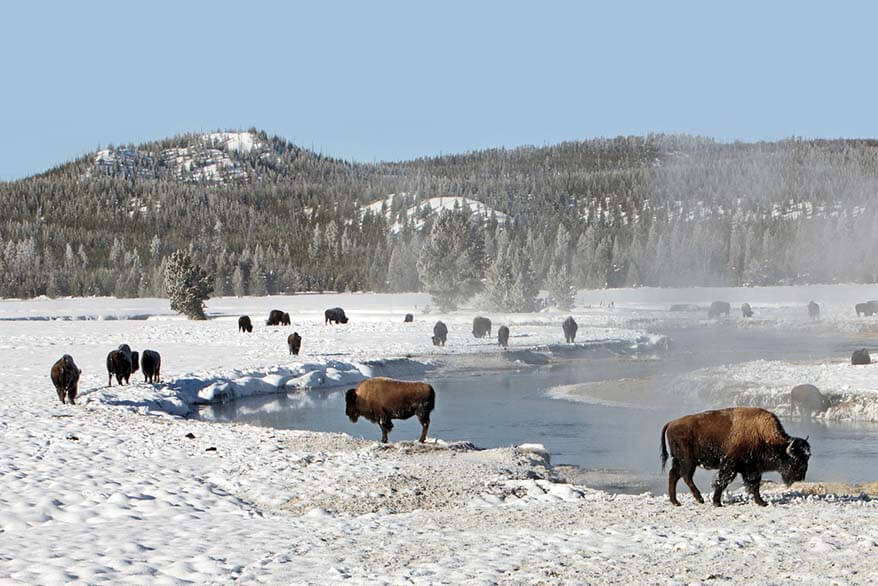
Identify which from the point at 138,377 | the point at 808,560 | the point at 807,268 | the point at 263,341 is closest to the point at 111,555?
the point at 808,560

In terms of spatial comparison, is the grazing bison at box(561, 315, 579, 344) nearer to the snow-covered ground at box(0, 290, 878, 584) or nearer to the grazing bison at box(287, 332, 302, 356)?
the grazing bison at box(287, 332, 302, 356)

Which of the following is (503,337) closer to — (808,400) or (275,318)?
(808,400)

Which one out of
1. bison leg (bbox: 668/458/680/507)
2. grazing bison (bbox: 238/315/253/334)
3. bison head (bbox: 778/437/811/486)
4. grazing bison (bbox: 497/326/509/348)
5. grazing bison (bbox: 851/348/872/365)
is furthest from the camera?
grazing bison (bbox: 238/315/253/334)

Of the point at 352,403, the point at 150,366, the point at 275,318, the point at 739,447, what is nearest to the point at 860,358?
the point at 352,403

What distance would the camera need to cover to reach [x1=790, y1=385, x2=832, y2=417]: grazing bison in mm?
24812

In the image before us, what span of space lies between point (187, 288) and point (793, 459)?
222 ft

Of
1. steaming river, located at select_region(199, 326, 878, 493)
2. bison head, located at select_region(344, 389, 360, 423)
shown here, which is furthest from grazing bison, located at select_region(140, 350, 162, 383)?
bison head, located at select_region(344, 389, 360, 423)

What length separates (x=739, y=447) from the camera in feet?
41.0

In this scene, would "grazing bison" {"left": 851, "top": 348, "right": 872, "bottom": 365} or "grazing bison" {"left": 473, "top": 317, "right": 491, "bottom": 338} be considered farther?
"grazing bison" {"left": 473, "top": 317, "right": 491, "bottom": 338}

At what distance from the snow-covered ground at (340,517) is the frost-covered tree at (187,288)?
169ft

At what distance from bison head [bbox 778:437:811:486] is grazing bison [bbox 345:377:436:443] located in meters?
7.94

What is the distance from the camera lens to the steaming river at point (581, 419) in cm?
1848

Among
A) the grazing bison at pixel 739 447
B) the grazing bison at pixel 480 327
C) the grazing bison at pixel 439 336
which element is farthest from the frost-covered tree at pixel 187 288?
the grazing bison at pixel 739 447

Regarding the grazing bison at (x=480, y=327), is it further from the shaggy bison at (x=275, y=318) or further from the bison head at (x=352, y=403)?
the bison head at (x=352, y=403)
